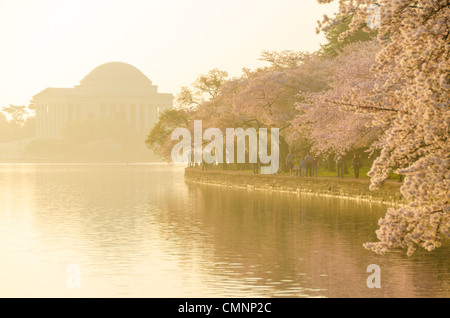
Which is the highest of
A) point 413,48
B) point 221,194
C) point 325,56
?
point 325,56

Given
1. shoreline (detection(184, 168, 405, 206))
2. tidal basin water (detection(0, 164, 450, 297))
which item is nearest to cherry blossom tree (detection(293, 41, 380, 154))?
shoreline (detection(184, 168, 405, 206))

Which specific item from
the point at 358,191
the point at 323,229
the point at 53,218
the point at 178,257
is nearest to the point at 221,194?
the point at 358,191

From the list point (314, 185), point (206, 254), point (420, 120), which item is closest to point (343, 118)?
point (314, 185)

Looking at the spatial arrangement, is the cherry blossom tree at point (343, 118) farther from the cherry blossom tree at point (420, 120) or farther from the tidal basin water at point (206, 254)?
the cherry blossom tree at point (420, 120)

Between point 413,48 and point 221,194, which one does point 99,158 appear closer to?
point 221,194

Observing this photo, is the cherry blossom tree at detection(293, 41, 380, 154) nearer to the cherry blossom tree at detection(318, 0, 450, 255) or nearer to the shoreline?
the shoreline

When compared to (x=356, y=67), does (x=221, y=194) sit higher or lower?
lower

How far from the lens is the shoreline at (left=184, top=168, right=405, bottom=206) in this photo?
128 ft

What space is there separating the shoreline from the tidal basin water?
1768mm

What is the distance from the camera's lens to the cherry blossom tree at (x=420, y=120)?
46.0ft

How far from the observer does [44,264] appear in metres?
19.5

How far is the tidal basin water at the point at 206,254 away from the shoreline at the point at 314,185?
5.80 ft

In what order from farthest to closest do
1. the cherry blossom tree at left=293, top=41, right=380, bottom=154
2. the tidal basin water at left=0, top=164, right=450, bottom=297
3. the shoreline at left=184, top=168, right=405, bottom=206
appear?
the cherry blossom tree at left=293, top=41, right=380, bottom=154, the shoreline at left=184, top=168, right=405, bottom=206, the tidal basin water at left=0, top=164, right=450, bottom=297

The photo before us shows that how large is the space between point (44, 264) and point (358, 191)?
2514cm
